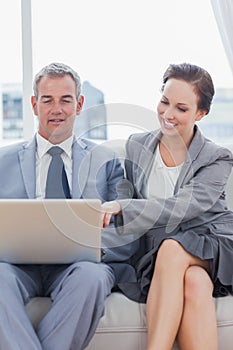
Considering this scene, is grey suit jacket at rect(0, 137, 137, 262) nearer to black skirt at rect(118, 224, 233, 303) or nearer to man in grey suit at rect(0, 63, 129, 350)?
man in grey suit at rect(0, 63, 129, 350)

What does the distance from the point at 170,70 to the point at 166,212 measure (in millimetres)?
570

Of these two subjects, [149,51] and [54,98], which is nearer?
[54,98]

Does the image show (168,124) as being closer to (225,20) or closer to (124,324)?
(124,324)

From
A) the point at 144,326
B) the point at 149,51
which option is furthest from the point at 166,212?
the point at 149,51

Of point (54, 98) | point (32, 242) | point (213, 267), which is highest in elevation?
point (54, 98)

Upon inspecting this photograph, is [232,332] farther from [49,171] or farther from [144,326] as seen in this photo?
[49,171]

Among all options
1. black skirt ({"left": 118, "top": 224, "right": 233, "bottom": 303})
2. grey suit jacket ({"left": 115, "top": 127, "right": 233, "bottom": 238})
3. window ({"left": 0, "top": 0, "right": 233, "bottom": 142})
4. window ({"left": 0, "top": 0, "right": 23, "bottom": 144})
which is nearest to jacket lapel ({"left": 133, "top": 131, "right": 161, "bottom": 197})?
grey suit jacket ({"left": 115, "top": 127, "right": 233, "bottom": 238})

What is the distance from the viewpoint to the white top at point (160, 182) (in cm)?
236

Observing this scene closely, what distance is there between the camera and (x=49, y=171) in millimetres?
2418

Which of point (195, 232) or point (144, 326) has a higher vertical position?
point (195, 232)

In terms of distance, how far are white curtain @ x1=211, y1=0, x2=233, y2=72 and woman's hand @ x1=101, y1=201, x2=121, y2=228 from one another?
149 cm

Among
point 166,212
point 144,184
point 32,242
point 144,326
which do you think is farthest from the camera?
point 144,184

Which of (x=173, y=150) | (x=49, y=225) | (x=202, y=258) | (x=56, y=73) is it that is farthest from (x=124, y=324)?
(x=56, y=73)

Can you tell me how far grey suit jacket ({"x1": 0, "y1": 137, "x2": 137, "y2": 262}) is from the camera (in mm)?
2348
